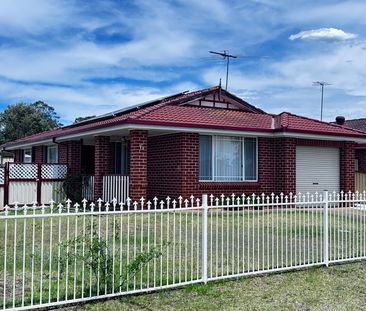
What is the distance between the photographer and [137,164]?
16.1 metres

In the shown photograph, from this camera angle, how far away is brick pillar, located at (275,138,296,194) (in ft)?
59.5

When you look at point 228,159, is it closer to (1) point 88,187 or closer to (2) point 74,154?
(1) point 88,187

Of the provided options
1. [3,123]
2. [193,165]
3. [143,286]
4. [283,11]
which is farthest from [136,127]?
[3,123]

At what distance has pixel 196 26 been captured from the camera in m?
15.6

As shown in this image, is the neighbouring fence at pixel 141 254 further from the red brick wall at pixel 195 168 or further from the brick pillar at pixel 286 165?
the brick pillar at pixel 286 165

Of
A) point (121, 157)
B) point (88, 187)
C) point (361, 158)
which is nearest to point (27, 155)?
point (121, 157)

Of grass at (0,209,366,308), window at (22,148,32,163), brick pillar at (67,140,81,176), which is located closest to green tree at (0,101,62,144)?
window at (22,148,32,163)

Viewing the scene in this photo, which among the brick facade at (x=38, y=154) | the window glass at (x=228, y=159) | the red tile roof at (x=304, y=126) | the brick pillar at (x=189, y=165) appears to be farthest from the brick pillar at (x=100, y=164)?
the brick facade at (x=38, y=154)

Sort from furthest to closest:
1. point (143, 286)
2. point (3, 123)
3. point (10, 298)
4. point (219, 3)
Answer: point (3, 123)
point (219, 3)
point (143, 286)
point (10, 298)

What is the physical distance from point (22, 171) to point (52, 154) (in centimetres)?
596

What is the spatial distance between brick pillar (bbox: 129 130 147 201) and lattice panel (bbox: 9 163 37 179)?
Result: 491 cm

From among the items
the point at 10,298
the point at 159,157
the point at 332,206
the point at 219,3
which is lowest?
the point at 10,298

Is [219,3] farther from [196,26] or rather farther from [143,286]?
[143,286]

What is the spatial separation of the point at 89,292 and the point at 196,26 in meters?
10.9
